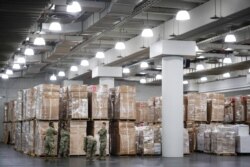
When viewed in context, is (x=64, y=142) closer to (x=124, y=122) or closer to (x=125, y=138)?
(x=125, y=138)

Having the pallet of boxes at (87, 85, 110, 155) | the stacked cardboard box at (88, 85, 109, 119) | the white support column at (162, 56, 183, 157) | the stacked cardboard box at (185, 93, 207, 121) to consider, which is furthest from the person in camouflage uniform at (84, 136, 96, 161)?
the stacked cardboard box at (185, 93, 207, 121)

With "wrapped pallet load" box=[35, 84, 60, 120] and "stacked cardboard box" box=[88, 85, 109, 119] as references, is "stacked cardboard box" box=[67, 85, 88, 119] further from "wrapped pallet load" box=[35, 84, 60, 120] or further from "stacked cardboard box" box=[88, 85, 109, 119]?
"wrapped pallet load" box=[35, 84, 60, 120]

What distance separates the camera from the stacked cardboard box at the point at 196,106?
21281mm

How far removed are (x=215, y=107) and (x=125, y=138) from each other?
18.5ft

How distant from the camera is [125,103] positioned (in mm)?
18391

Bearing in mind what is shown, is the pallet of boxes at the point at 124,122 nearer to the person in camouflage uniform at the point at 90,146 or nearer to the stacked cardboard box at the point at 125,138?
the stacked cardboard box at the point at 125,138

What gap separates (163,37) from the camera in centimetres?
1827

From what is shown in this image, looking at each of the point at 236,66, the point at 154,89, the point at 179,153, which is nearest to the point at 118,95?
the point at 179,153

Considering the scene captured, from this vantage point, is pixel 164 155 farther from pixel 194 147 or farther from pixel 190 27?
pixel 190 27

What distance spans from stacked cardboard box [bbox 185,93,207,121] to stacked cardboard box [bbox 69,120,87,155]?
5.67m

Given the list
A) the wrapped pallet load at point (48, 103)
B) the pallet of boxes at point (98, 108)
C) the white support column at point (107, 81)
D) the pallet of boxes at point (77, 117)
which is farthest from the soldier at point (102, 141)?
the white support column at point (107, 81)

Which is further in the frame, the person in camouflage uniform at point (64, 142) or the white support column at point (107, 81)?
the white support column at point (107, 81)

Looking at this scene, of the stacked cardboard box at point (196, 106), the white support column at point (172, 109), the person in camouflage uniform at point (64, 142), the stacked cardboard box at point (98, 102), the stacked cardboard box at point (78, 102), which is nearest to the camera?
the person in camouflage uniform at point (64, 142)

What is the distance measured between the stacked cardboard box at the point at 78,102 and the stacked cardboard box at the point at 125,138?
1475 millimetres
